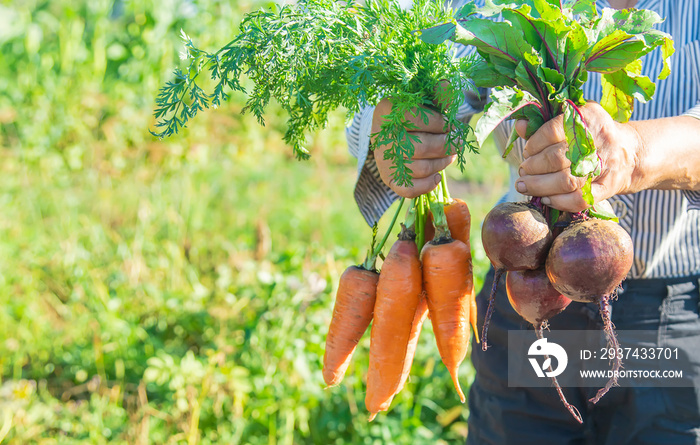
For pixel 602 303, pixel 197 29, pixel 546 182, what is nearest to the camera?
pixel 546 182

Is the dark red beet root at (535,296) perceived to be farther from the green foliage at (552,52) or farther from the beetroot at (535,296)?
the green foliage at (552,52)

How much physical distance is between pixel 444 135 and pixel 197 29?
12.5 ft

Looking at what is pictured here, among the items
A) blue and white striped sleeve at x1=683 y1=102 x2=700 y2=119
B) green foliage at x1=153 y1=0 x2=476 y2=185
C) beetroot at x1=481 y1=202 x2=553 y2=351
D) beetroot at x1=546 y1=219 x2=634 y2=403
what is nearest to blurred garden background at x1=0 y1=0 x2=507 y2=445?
green foliage at x1=153 y1=0 x2=476 y2=185

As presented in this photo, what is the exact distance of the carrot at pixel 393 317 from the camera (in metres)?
1.41

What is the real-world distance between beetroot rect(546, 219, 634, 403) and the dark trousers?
343mm

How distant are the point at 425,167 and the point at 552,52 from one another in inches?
13.4

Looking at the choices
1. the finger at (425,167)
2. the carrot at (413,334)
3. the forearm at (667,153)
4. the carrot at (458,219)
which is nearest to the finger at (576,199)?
the forearm at (667,153)

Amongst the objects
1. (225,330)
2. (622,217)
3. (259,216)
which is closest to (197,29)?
(259,216)

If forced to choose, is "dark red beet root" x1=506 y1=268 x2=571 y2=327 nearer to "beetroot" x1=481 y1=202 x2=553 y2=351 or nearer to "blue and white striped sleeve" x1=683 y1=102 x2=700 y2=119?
"beetroot" x1=481 y1=202 x2=553 y2=351

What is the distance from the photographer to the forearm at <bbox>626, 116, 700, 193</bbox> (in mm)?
1096

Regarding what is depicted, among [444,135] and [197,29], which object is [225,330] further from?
[197,29]

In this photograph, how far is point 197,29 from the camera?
4.52 meters

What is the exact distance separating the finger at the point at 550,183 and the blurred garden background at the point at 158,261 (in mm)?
538

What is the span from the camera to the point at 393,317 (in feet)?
4.79
